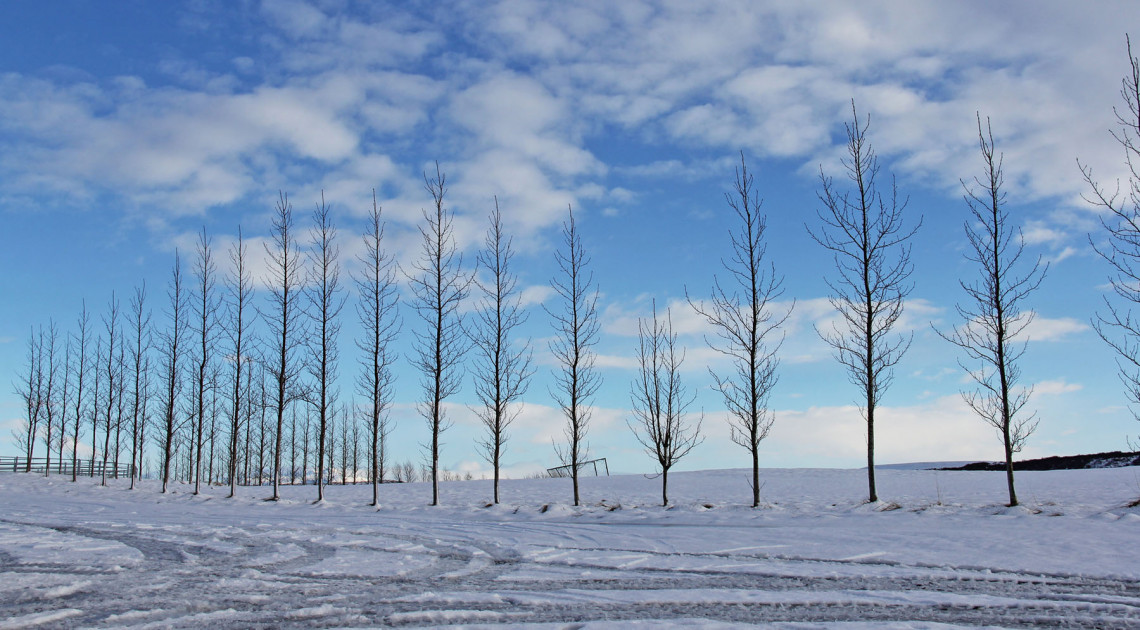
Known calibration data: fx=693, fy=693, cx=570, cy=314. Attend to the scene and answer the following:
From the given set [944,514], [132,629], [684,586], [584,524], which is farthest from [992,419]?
[132,629]

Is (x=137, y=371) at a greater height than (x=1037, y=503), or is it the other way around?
(x=137, y=371)

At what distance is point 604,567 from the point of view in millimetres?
9242

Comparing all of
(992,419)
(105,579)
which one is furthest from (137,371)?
(992,419)

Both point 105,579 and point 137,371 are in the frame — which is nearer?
point 105,579

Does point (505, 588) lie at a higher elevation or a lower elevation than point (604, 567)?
higher

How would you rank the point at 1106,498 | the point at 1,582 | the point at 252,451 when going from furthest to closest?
the point at 252,451, the point at 1106,498, the point at 1,582

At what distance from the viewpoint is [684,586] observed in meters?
7.83

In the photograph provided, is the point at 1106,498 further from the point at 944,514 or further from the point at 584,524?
the point at 584,524

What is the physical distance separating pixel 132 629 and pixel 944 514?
15.1 metres

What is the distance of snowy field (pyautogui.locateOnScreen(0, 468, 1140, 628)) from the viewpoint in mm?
6359

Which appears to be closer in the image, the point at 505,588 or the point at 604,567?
the point at 505,588

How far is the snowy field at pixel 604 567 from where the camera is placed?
6.36 metres

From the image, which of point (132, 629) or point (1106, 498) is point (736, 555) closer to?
point (132, 629)

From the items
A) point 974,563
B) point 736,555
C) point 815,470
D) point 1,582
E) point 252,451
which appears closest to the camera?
point 1,582
